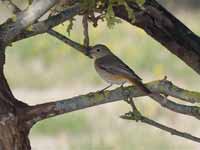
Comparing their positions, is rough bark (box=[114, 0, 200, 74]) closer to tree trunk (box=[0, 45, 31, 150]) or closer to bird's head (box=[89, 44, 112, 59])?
tree trunk (box=[0, 45, 31, 150])

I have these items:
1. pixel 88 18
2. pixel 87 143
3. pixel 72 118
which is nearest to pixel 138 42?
pixel 72 118

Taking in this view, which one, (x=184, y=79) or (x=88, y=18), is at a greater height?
(x=184, y=79)

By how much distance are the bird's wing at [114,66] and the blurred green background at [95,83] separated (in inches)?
140

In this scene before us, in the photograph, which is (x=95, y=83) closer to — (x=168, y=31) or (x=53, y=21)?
(x=168, y=31)

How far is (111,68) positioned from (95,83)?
277 inches

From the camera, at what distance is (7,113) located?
4172mm

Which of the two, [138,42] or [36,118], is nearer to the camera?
[36,118]

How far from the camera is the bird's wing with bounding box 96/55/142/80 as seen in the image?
606 cm

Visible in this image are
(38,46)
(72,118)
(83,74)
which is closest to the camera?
(72,118)

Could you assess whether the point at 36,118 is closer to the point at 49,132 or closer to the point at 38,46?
the point at 49,132

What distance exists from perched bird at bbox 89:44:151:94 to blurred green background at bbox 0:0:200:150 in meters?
3.47

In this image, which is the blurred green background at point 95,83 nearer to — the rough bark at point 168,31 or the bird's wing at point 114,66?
the bird's wing at point 114,66

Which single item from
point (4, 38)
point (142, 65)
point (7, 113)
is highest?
point (142, 65)

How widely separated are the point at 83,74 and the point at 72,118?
2001 millimetres
